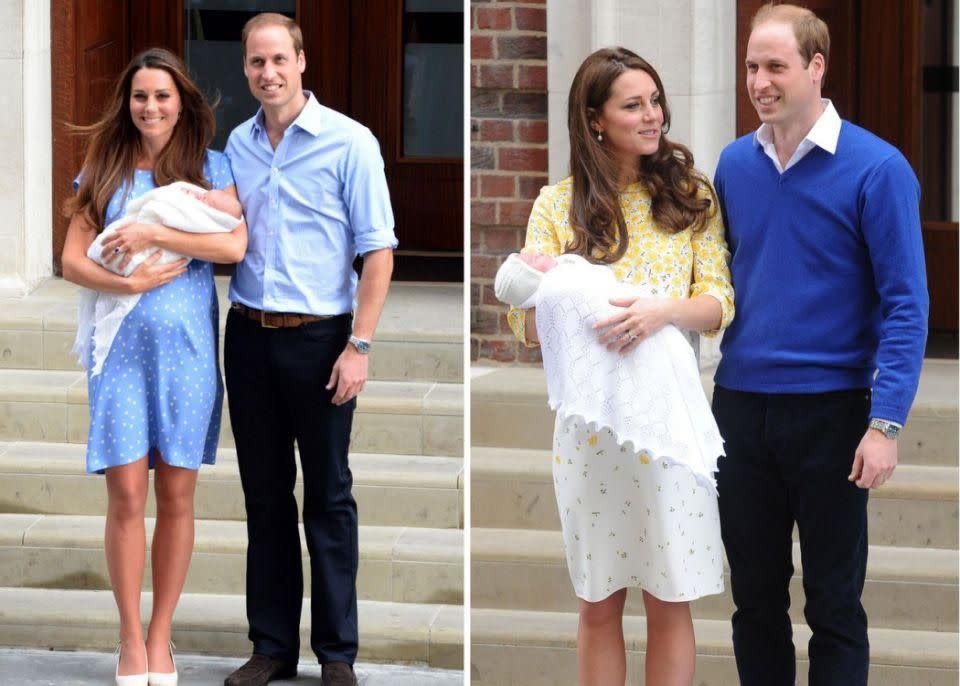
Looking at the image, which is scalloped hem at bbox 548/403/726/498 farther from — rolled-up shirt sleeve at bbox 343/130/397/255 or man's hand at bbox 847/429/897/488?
rolled-up shirt sleeve at bbox 343/130/397/255

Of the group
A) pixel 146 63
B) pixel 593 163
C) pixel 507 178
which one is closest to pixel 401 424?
pixel 507 178

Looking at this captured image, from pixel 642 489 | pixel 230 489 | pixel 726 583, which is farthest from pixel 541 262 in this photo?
pixel 230 489

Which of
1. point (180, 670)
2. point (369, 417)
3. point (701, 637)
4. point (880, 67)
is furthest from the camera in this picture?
point (880, 67)

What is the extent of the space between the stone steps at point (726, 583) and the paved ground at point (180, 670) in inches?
15.8

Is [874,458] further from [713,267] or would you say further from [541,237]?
[541,237]

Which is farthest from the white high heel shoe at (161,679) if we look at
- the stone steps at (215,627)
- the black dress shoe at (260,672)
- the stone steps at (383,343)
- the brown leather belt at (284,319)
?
the stone steps at (383,343)

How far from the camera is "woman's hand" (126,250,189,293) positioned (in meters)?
3.45

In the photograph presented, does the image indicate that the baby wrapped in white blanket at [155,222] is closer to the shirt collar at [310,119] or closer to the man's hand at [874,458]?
the shirt collar at [310,119]

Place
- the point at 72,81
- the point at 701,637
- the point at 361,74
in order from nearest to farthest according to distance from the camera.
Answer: the point at 701,637
the point at 72,81
the point at 361,74

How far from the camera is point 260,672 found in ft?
12.2

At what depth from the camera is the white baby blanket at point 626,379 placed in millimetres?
2881

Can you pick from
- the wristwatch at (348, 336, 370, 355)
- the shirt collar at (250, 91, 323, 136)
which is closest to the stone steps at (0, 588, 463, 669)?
the wristwatch at (348, 336, 370, 355)

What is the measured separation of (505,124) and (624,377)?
193cm

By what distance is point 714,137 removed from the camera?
4594 mm
